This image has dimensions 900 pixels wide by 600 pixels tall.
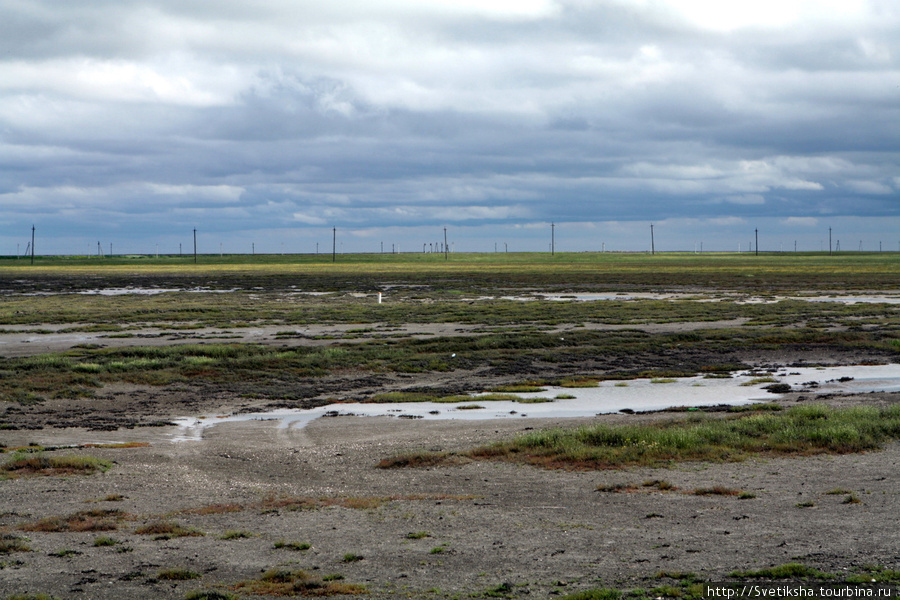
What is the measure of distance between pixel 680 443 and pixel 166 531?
11.5 metres

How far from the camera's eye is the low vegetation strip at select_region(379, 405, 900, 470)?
62.0 feet

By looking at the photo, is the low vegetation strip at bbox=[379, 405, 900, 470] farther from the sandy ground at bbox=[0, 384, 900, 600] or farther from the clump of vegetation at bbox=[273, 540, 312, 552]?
the clump of vegetation at bbox=[273, 540, 312, 552]

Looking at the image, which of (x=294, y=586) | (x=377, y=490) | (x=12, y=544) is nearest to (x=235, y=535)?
(x=294, y=586)

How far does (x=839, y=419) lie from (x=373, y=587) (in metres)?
15.4

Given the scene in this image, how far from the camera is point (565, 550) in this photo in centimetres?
1220

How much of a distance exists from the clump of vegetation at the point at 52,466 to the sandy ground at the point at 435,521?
0.40 metres

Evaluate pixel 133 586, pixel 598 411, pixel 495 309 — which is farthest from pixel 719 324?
pixel 133 586

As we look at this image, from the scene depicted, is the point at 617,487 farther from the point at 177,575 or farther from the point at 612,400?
the point at 612,400

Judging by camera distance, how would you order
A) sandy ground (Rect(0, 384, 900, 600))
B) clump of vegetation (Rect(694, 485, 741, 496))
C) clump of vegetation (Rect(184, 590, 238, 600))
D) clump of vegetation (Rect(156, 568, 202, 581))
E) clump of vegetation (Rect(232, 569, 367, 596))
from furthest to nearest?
clump of vegetation (Rect(694, 485, 741, 496))
sandy ground (Rect(0, 384, 900, 600))
clump of vegetation (Rect(156, 568, 202, 581))
clump of vegetation (Rect(232, 569, 367, 596))
clump of vegetation (Rect(184, 590, 238, 600))

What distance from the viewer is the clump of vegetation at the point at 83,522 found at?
13.4 m

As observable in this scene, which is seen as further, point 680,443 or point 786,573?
point 680,443

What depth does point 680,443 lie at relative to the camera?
64.8ft

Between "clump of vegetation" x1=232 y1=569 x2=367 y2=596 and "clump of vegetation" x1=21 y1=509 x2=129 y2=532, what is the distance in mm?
3754

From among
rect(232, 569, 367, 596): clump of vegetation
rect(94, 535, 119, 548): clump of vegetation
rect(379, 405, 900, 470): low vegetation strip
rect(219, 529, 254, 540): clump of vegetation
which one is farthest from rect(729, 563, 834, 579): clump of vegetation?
rect(94, 535, 119, 548): clump of vegetation
